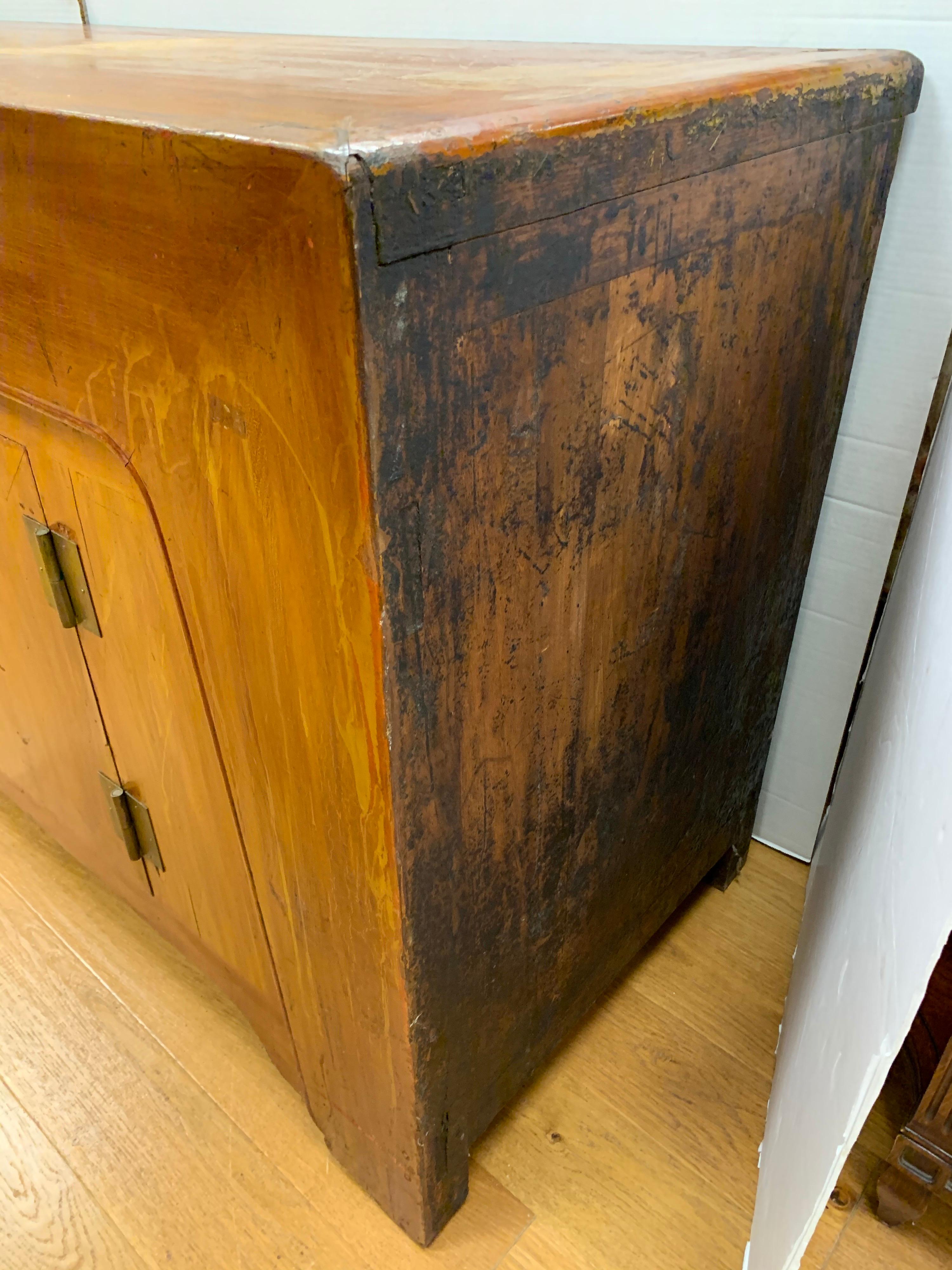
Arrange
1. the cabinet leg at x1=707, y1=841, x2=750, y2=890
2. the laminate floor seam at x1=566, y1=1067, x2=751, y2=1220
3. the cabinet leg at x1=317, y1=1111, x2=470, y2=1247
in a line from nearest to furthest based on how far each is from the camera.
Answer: the cabinet leg at x1=317, y1=1111, x2=470, y2=1247
the laminate floor seam at x1=566, y1=1067, x2=751, y2=1220
the cabinet leg at x1=707, y1=841, x2=750, y2=890

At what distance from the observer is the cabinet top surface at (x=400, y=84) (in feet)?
1.37

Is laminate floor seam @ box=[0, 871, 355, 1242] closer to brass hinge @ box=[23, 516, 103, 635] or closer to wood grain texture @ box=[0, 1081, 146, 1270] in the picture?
wood grain texture @ box=[0, 1081, 146, 1270]

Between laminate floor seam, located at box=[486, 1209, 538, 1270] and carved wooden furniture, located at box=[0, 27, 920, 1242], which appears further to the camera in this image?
laminate floor seam, located at box=[486, 1209, 538, 1270]

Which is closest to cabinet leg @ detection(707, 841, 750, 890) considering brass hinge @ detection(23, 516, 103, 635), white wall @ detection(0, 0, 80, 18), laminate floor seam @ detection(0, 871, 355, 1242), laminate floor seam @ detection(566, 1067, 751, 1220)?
laminate floor seam @ detection(566, 1067, 751, 1220)

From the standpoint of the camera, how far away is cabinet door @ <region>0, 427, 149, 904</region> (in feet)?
2.60

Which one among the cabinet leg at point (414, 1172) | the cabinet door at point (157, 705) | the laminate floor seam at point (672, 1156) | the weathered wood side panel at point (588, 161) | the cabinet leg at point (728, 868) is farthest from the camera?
the cabinet leg at point (728, 868)

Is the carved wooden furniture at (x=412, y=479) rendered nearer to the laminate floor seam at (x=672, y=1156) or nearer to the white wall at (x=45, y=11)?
the laminate floor seam at (x=672, y=1156)

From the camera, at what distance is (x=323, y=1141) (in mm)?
941

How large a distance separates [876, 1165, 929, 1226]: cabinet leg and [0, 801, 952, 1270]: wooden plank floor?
0.03m

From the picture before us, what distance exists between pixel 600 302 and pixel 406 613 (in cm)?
21

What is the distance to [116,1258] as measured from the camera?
2.79 ft

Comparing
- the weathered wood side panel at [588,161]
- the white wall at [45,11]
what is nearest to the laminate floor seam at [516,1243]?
the weathered wood side panel at [588,161]

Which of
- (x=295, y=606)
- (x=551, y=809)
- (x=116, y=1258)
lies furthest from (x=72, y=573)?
(x=116, y=1258)

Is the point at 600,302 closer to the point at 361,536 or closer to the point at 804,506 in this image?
the point at 361,536
